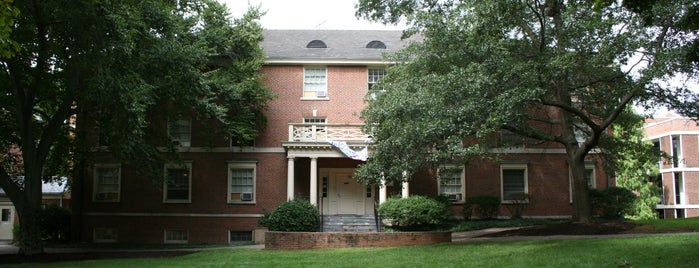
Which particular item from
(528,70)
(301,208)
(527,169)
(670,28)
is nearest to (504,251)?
(528,70)

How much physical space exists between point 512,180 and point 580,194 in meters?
7.68

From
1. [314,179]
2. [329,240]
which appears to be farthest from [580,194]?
[314,179]

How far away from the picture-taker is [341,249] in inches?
717

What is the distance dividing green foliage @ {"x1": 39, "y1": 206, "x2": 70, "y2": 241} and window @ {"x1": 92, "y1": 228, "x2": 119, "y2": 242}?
1.25 meters

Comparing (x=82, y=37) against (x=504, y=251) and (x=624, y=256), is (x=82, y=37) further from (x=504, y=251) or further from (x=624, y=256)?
(x=624, y=256)

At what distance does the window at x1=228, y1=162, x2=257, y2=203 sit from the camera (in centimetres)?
2750

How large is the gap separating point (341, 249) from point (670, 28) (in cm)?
1107

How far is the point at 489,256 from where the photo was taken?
45.3 feet

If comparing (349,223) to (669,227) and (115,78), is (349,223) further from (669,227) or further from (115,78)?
(669,227)

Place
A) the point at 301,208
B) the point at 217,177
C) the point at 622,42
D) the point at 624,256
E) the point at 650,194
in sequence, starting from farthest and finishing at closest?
the point at 650,194
the point at 217,177
the point at 301,208
the point at 622,42
the point at 624,256

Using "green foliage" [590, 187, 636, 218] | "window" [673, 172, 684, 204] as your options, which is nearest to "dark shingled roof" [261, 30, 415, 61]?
"green foliage" [590, 187, 636, 218]

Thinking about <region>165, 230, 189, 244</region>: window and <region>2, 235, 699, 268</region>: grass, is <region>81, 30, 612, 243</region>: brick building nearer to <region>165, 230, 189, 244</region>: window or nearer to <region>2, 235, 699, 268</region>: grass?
<region>165, 230, 189, 244</region>: window

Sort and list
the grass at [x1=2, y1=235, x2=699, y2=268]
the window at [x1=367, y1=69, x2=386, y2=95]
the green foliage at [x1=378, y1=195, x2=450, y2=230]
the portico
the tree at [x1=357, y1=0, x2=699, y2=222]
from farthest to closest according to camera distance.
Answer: the window at [x1=367, y1=69, x2=386, y2=95], the portico, the green foliage at [x1=378, y1=195, x2=450, y2=230], the tree at [x1=357, y1=0, x2=699, y2=222], the grass at [x1=2, y1=235, x2=699, y2=268]

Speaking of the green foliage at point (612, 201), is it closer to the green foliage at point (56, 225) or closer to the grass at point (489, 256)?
the grass at point (489, 256)
